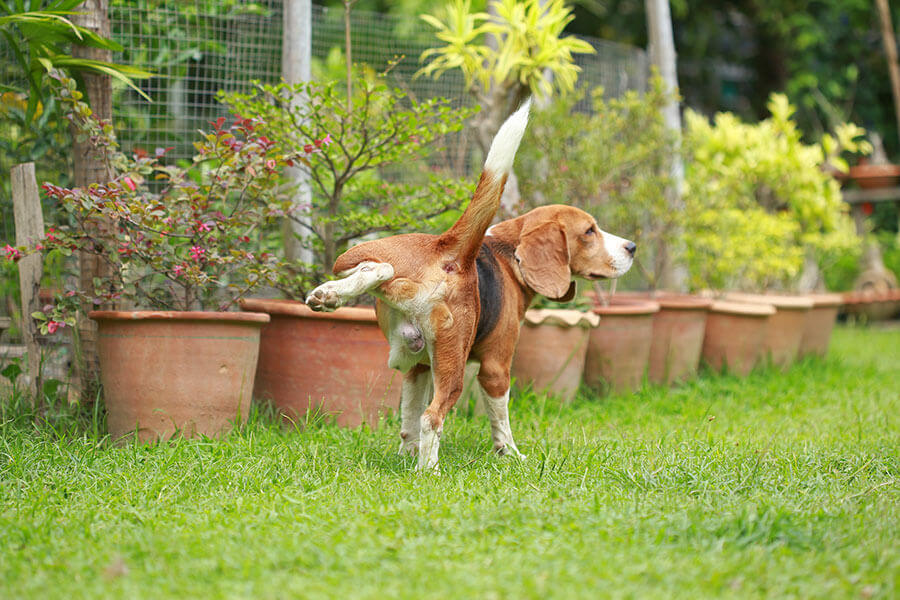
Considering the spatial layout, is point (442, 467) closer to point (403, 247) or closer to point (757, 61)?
point (403, 247)

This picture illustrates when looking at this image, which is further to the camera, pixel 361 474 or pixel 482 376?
pixel 482 376

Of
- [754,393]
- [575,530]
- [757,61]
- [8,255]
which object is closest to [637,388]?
[754,393]

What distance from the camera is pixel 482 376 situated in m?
3.84

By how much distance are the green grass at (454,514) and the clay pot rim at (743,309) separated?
6.76ft

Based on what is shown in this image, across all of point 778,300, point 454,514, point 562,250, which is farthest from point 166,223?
point 778,300

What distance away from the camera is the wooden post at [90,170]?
4.52 meters

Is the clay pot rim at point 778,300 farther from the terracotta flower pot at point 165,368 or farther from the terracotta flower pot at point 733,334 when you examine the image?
the terracotta flower pot at point 165,368

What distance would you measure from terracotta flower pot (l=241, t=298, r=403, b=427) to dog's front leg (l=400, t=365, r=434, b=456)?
75 centimetres

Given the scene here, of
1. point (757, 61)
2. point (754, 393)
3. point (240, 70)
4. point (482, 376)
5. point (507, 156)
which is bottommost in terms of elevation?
point (754, 393)

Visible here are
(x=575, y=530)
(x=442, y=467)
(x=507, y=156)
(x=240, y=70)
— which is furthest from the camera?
(x=240, y=70)

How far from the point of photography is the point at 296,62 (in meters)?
5.38

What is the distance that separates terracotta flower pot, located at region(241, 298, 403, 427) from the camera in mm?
4582

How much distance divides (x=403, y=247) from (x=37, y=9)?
265 centimetres

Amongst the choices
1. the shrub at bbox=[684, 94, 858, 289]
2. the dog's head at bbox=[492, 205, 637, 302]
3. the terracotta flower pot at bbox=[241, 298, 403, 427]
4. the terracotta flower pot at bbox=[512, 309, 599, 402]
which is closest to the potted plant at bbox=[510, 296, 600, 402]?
the terracotta flower pot at bbox=[512, 309, 599, 402]
